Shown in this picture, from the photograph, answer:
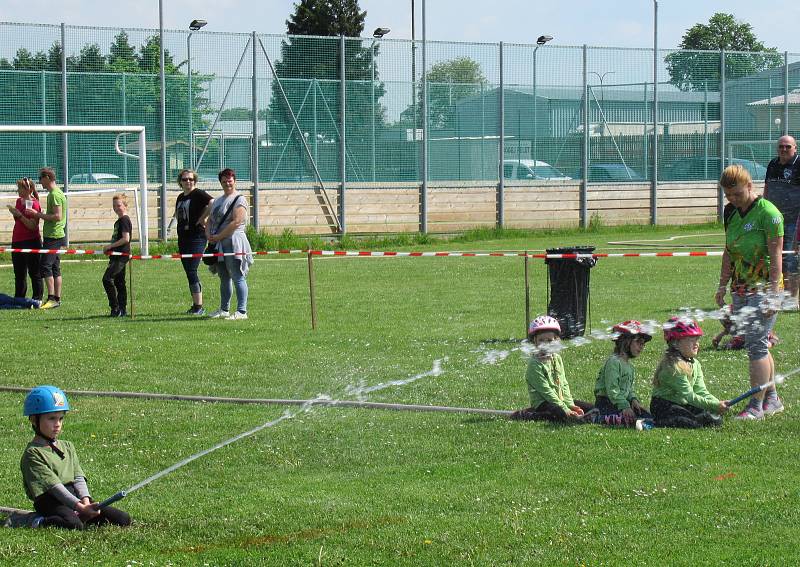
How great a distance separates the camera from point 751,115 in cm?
3972

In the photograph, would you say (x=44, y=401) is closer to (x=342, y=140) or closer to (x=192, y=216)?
(x=192, y=216)

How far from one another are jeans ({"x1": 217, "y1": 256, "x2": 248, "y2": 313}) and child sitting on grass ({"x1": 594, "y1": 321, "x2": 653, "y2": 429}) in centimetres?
751

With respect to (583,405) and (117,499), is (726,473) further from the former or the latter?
(117,499)

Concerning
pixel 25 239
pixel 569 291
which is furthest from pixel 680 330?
pixel 25 239

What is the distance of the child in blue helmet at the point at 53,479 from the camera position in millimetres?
6832

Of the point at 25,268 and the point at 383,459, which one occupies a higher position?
the point at 25,268

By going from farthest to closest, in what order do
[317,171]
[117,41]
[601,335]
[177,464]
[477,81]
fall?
[477,81]
[317,171]
[117,41]
[601,335]
[177,464]

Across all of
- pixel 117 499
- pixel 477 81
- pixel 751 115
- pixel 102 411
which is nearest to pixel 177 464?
pixel 117 499

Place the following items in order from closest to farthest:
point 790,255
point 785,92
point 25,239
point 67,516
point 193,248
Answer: point 67,516, point 790,255, point 193,248, point 25,239, point 785,92

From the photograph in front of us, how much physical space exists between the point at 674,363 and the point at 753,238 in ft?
4.09

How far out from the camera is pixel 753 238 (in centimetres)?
956

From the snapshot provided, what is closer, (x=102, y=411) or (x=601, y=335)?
(x=102, y=411)

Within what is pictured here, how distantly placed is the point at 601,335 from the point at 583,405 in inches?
171

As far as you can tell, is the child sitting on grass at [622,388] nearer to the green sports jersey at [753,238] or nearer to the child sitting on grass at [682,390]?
→ the child sitting on grass at [682,390]
